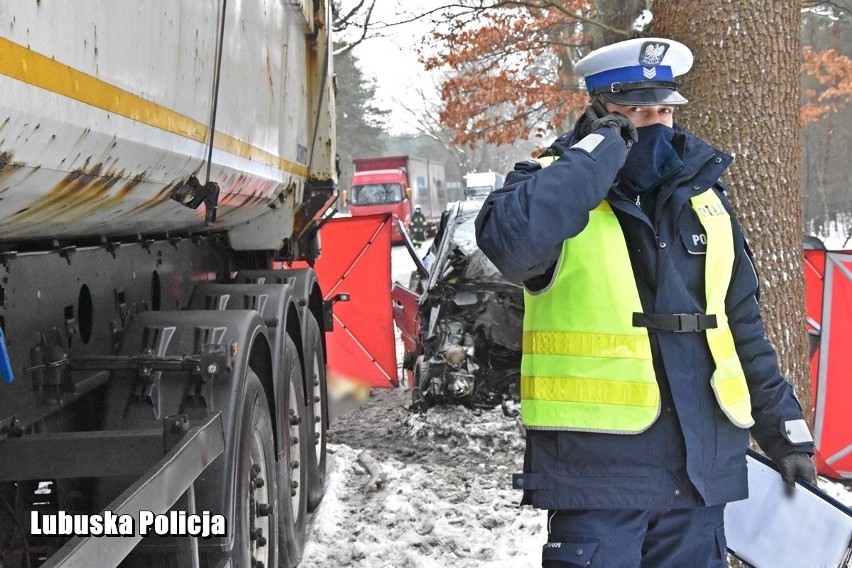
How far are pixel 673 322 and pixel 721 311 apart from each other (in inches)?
7.6

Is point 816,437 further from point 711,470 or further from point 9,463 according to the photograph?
point 9,463

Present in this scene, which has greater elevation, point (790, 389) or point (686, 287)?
point (686, 287)

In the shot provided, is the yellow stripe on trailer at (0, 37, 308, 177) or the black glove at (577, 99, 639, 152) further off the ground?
the black glove at (577, 99, 639, 152)

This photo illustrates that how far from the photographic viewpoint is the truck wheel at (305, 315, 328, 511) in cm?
521

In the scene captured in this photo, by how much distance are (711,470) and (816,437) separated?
442 centimetres

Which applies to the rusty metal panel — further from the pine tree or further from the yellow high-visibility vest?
the pine tree

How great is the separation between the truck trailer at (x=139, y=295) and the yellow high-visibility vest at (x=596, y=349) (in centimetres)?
95

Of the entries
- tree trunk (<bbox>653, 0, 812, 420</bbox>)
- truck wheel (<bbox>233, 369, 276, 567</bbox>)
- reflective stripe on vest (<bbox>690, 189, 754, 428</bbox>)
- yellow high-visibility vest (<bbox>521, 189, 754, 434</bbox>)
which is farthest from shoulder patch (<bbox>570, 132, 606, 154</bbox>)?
tree trunk (<bbox>653, 0, 812, 420</bbox>)

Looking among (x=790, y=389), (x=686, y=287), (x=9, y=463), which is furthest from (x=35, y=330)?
(x=790, y=389)

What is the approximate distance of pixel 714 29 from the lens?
4656 mm

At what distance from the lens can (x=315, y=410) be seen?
571 centimetres

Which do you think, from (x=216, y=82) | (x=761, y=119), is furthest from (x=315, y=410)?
(x=216, y=82)

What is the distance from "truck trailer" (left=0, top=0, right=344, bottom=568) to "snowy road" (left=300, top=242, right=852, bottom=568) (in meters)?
0.77

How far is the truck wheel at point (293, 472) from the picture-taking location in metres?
4.11
